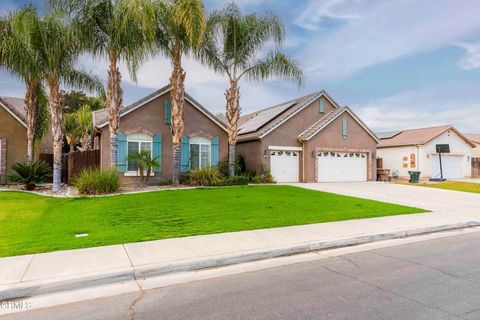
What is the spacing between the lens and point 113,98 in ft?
53.9

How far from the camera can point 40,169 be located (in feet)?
55.8

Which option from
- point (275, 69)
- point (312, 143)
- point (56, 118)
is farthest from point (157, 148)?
point (312, 143)

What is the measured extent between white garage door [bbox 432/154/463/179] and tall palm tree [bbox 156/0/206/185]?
23415mm

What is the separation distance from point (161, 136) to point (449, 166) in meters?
26.3

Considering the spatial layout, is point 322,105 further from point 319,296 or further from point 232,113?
point 319,296

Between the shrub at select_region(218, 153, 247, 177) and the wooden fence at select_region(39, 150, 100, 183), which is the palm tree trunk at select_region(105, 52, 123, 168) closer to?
the wooden fence at select_region(39, 150, 100, 183)

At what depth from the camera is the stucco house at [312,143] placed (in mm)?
22203

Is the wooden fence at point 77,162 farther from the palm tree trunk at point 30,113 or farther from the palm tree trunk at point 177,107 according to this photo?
the palm tree trunk at point 177,107

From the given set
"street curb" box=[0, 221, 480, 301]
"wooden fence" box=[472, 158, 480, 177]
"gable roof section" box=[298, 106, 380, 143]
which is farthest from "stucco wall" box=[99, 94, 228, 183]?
"wooden fence" box=[472, 158, 480, 177]

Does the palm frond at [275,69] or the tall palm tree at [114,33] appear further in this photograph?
the palm frond at [275,69]

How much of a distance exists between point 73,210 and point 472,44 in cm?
2060

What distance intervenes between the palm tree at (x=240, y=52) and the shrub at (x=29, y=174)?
32.9 ft

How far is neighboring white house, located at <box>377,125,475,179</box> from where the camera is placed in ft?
93.9

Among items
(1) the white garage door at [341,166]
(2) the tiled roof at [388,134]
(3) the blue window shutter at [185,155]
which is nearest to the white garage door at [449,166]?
(2) the tiled roof at [388,134]
